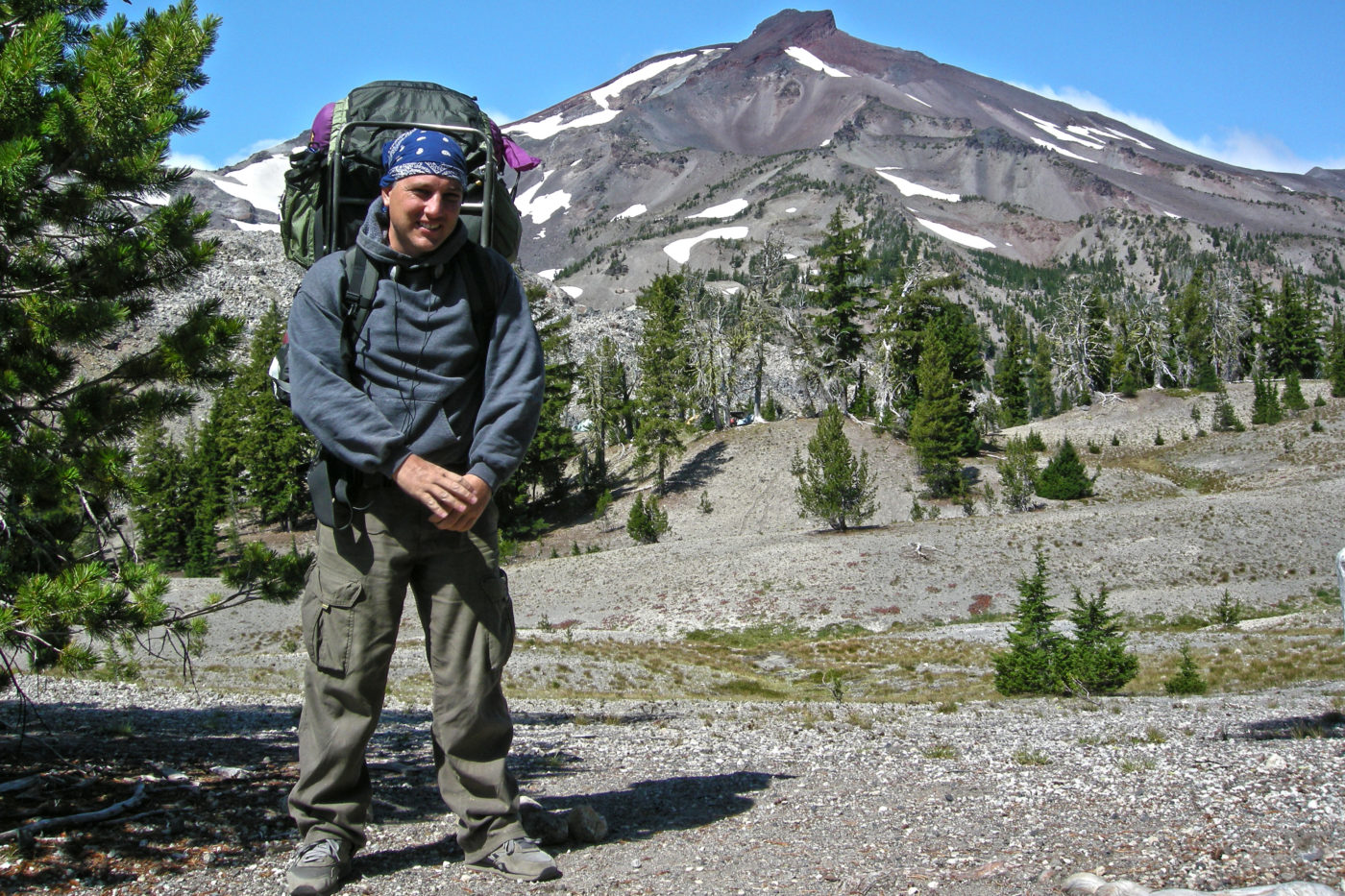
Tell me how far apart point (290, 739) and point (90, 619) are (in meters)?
3.02

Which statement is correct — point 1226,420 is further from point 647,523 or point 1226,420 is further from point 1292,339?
point 1292,339

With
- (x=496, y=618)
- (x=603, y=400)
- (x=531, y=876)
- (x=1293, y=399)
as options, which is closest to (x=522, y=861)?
(x=531, y=876)

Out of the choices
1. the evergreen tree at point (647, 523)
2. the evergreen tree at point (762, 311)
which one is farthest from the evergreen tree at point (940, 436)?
the evergreen tree at point (762, 311)

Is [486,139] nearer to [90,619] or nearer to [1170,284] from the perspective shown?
[90,619]

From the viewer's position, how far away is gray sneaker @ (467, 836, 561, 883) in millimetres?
3389

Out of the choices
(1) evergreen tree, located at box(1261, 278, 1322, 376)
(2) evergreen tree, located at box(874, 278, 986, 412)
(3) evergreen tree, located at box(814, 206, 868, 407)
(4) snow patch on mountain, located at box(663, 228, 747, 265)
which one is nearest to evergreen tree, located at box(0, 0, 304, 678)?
(3) evergreen tree, located at box(814, 206, 868, 407)

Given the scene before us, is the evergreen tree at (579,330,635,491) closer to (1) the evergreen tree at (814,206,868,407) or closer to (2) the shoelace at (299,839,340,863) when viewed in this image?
(1) the evergreen tree at (814,206,868,407)

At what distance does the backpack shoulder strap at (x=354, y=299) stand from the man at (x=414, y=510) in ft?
0.08

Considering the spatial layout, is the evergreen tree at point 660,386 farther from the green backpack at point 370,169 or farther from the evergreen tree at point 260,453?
the green backpack at point 370,169

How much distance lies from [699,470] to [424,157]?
160 feet

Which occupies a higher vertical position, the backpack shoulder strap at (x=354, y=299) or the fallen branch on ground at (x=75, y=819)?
the backpack shoulder strap at (x=354, y=299)

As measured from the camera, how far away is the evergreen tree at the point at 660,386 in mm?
49219

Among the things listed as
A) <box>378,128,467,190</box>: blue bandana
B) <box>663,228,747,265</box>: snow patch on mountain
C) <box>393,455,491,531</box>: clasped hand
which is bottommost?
<box>393,455,491,531</box>: clasped hand

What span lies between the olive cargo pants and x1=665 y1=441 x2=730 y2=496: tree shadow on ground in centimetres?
4682
